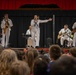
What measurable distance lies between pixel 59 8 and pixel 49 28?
1.65 m

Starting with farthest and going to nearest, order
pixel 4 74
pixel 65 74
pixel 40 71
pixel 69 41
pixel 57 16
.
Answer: pixel 57 16 < pixel 69 41 < pixel 4 74 < pixel 40 71 < pixel 65 74

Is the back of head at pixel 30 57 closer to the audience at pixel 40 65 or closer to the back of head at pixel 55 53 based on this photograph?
the audience at pixel 40 65

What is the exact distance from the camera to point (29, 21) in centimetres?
1745

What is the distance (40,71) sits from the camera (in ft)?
8.28

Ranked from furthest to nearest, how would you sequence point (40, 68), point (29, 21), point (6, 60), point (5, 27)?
point (29, 21), point (5, 27), point (6, 60), point (40, 68)

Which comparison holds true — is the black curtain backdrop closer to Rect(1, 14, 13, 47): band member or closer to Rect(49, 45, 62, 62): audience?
Rect(1, 14, 13, 47): band member

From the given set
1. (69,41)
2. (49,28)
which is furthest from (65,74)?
(49,28)

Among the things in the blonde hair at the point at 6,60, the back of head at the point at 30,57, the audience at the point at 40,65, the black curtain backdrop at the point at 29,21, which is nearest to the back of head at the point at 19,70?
the audience at the point at 40,65

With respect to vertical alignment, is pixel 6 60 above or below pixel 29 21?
below

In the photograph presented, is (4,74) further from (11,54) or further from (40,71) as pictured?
(40,71)

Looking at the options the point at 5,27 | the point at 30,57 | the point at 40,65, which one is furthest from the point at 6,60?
the point at 5,27

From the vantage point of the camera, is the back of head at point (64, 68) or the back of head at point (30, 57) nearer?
the back of head at point (64, 68)

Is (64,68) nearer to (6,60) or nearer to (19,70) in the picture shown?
(19,70)

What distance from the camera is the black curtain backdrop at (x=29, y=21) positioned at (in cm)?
1706
